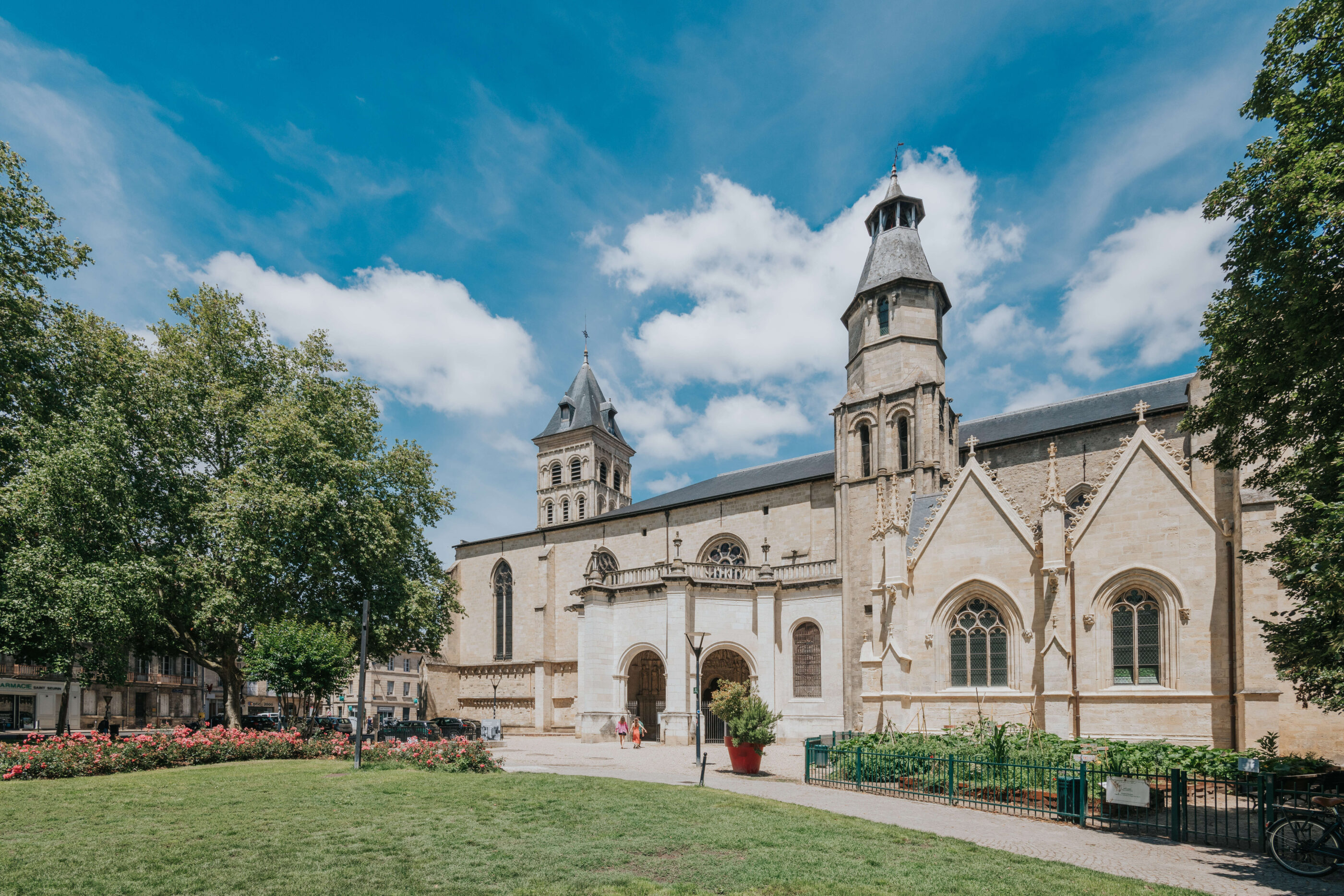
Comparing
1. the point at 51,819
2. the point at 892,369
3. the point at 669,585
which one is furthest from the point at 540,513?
the point at 51,819

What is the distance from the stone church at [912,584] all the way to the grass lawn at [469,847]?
11.4 metres

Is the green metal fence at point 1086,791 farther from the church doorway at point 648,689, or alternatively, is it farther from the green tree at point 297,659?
the church doorway at point 648,689

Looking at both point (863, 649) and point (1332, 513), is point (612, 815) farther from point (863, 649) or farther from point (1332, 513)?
point (863, 649)

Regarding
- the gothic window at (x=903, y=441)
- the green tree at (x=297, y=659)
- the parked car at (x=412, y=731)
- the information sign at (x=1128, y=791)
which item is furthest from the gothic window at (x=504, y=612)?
the information sign at (x=1128, y=791)

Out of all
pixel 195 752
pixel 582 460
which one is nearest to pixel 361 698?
pixel 195 752

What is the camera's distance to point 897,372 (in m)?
29.6

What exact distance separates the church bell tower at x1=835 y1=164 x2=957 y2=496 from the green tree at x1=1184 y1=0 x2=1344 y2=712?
→ 15.9 metres

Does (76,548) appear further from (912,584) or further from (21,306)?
(912,584)

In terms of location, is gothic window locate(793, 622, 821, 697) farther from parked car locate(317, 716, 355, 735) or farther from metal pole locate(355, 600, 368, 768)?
parked car locate(317, 716, 355, 735)

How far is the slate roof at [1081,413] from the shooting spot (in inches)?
1069

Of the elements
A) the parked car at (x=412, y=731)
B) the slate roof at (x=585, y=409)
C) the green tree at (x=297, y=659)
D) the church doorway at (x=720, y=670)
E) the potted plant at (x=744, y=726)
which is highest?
the slate roof at (x=585, y=409)

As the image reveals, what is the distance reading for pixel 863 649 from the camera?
2370cm

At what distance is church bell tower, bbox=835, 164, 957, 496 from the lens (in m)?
28.1

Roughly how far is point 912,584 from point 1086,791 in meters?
11.0
